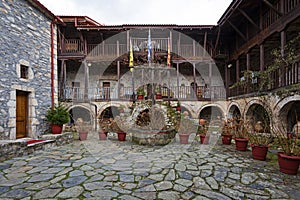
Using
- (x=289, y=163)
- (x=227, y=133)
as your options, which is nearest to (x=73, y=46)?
(x=227, y=133)

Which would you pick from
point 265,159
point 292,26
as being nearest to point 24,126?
point 265,159

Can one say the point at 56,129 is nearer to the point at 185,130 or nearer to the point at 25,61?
the point at 25,61

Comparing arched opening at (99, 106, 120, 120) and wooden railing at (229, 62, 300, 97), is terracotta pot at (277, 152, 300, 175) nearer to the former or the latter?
wooden railing at (229, 62, 300, 97)

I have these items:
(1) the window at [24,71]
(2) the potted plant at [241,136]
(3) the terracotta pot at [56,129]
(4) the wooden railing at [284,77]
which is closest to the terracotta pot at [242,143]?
(2) the potted plant at [241,136]

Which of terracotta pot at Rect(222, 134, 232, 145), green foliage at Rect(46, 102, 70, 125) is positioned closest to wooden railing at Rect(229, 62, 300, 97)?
terracotta pot at Rect(222, 134, 232, 145)

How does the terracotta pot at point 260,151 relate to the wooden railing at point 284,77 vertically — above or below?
below

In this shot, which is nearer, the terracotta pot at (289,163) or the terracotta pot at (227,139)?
the terracotta pot at (289,163)

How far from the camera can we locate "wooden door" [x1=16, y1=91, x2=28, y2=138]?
18.4 ft

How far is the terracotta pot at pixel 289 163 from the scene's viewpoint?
9.66ft

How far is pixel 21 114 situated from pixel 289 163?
7.22 meters

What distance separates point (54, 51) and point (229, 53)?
964cm

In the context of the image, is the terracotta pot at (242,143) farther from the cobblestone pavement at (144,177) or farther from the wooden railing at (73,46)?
the wooden railing at (73,46)

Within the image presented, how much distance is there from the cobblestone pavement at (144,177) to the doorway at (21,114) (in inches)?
81.2

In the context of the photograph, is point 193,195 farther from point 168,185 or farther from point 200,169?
point 200,169
